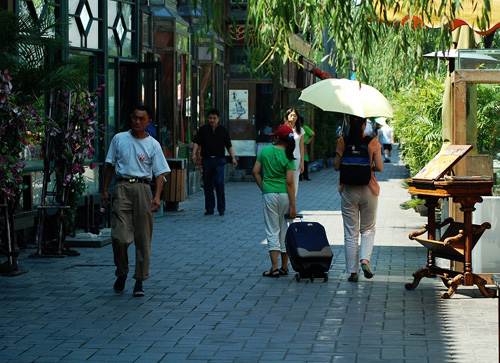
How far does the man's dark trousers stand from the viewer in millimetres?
→ 23000

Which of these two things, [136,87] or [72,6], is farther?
[136,87]

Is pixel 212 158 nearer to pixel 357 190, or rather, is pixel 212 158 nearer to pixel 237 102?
pixel 357 190

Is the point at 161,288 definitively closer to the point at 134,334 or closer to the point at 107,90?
the point at 134,334

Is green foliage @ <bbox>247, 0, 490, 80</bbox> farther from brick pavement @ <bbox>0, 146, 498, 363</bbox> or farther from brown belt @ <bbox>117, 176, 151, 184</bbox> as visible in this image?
brown belt @ <bbox>117, 176, 151, 184</bbox>

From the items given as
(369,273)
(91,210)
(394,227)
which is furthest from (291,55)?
(394,227)

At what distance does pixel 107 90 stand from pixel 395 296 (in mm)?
10125

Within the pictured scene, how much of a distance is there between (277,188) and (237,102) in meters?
22.8

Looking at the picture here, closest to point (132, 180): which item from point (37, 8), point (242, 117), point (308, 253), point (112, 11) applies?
point (308, 253)

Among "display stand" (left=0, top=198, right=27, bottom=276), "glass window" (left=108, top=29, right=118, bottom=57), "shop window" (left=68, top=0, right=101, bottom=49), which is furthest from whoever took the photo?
"glass window" (left=108, top=29, right=118, bottom=57)

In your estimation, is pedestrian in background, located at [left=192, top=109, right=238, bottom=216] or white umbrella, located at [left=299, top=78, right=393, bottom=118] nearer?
white umbrella, located at [left=299, top=78, right=393, bottom=118]

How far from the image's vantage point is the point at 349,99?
1430 cm

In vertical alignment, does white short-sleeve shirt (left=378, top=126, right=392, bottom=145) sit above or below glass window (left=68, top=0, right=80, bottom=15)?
below

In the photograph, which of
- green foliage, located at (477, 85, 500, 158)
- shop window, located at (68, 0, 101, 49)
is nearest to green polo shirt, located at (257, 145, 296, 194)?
green foliage, located at (477, 85, 500, 158)

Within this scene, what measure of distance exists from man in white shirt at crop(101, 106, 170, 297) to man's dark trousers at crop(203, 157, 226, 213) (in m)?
10.3
